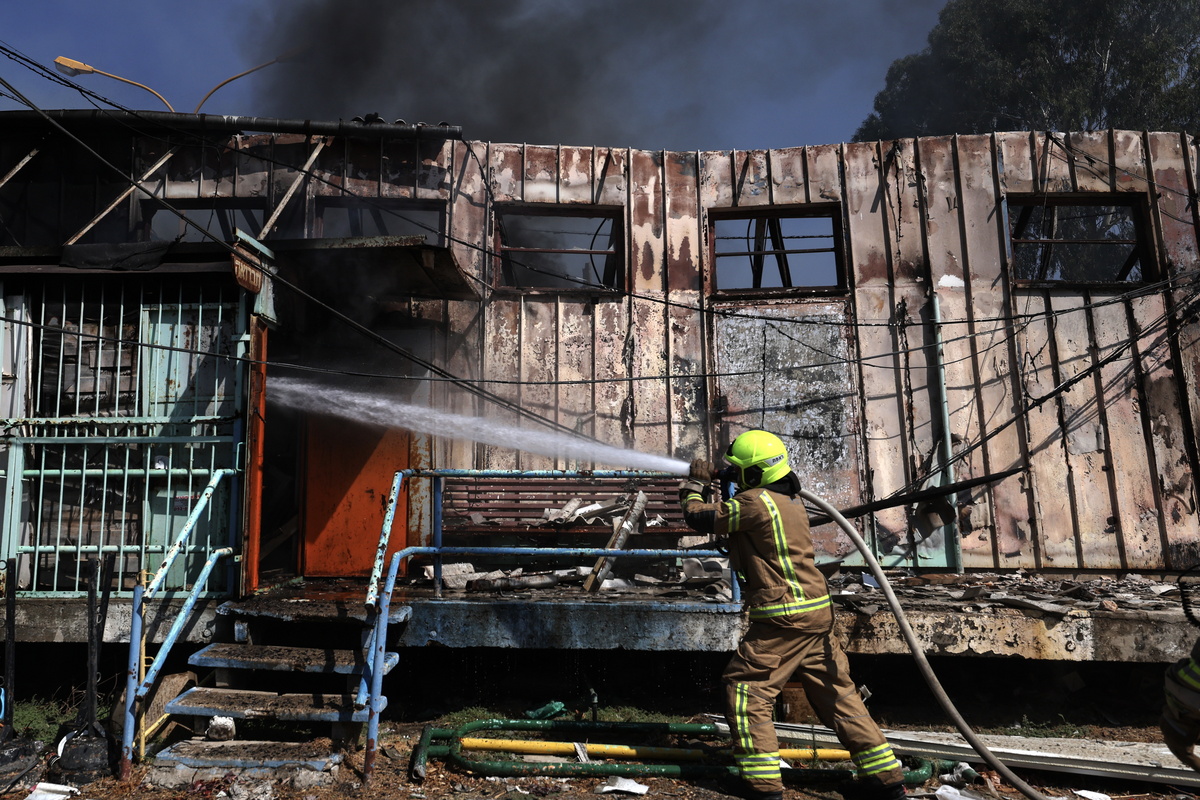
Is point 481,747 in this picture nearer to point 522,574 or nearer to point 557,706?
point 557,706

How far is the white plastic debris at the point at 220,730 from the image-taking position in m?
4.90

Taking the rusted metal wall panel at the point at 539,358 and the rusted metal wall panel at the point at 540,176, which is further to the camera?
the rusted metal wall panel at the point at 540,176

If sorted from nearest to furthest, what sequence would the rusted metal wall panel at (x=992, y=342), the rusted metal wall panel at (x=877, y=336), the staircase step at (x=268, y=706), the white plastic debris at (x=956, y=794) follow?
1. the white plastic debris at (x=956, y=794)
2. the staircase step at (x=268, y=706)
3. the rusted metal wall panel at (x=992, y=342)
4. the rusted metal wall panel at (x=877, y=336)

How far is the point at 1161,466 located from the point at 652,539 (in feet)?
18.9

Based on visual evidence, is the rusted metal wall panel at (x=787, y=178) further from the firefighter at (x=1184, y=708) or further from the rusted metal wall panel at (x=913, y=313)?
the firefighter at (x=1184, y=708)

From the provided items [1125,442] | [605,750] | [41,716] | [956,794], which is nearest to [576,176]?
[605,750]

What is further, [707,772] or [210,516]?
[210,516]

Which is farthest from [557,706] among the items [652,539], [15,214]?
[15,214]

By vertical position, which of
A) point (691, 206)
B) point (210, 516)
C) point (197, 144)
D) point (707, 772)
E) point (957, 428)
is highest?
point (197, 144)

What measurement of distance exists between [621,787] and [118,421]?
16.7ft

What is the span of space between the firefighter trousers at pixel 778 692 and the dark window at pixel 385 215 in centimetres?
608

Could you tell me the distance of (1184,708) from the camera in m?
3.33

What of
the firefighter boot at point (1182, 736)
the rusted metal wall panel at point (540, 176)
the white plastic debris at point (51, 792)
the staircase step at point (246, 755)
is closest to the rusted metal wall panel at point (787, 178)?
the rusted metal wall panel at point (540, 176)

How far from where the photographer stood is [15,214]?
8.77 metres
